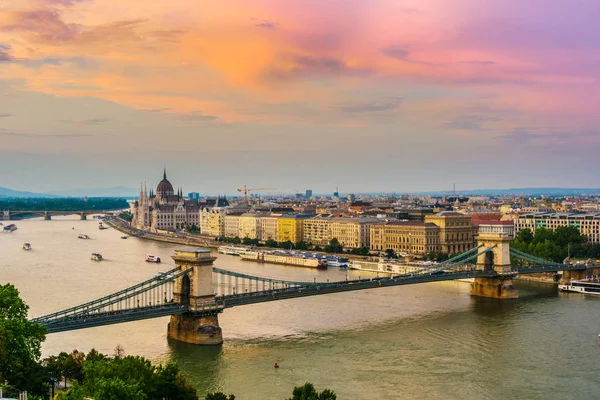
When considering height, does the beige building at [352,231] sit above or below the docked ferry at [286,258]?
above

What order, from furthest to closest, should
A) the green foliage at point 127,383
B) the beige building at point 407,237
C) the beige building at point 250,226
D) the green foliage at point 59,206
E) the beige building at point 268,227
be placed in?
the green foliage at point 59,206 < the beige building at point 250,226 < the beige building at point 268,227 < the beige building at point 407,237 < the green foliage at point 127,383

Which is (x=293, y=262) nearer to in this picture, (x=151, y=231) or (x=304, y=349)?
(x=304, y=349)

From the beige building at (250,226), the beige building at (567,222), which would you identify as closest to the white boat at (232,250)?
the beige building at (250,226)

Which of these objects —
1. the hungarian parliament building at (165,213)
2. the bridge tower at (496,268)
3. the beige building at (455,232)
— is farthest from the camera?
the hungarian parliament building at (165,213)

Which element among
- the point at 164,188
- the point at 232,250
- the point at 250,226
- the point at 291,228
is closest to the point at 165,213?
the point at 164,188

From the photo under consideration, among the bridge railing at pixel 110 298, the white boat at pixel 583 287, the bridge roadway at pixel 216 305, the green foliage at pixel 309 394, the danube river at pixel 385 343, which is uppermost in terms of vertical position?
the bridge railing at pixel 110 298

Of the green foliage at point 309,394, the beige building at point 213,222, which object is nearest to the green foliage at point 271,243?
the beige building at point 213,222

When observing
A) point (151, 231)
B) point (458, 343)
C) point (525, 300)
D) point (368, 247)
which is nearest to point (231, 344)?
point (458, 343)

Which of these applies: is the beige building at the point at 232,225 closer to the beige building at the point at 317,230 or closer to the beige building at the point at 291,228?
the beige building at the point at 291,228

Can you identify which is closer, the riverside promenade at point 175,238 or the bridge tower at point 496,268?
the bridge tower at point 496,268
